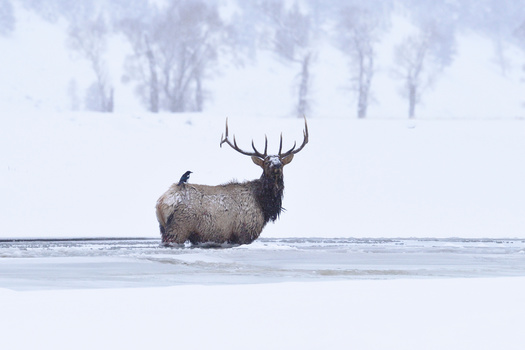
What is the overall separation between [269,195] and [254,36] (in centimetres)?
8045

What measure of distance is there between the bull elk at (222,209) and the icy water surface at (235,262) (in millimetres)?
276

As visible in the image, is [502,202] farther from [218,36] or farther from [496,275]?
[218,36]

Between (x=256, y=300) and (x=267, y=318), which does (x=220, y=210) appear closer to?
(x=256, y=300)

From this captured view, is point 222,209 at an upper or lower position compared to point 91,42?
lower

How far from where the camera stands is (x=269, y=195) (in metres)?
17.6

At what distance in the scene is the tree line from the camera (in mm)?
67062

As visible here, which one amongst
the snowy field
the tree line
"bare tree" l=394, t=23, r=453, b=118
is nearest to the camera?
the snowy field

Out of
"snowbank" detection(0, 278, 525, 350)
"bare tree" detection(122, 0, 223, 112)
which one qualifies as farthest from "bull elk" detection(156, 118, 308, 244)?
"bare tree" detection(122, 0, 223, 112)

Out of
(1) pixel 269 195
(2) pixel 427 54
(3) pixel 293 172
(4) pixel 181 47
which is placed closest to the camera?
(1) pixel 269 195

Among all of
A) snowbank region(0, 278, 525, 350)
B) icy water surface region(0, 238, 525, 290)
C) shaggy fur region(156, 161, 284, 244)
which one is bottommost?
icy water surface region(0, 238, 525, 290)

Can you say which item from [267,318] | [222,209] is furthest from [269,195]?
[267,318]

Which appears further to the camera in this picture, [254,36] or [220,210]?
[254,36]

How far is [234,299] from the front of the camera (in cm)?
1076

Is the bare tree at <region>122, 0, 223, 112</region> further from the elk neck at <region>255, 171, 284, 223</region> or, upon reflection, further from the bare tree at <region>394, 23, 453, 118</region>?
the elk neck at <region>255, 171, 284, 223</region>
